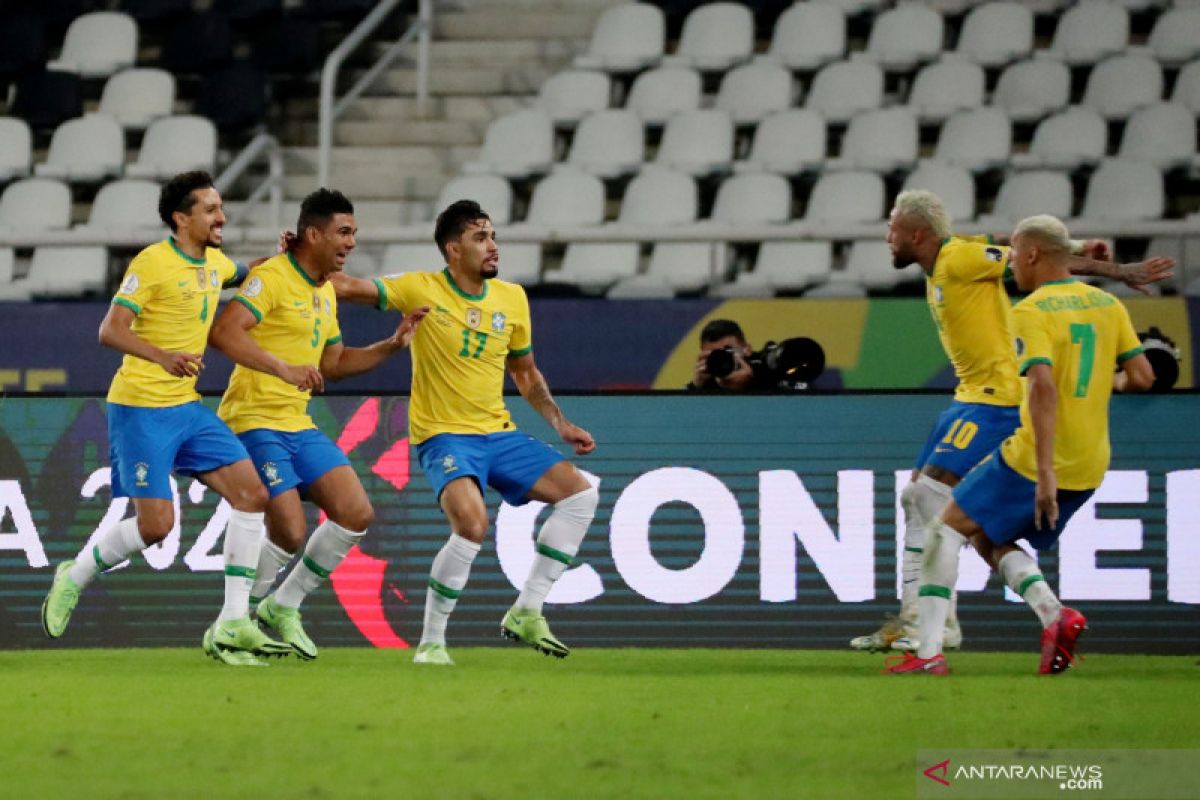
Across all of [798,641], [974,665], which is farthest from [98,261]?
[974,665]

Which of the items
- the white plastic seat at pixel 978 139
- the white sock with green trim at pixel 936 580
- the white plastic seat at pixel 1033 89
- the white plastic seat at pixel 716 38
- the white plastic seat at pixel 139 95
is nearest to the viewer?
the white sock with green trim at pixel 936 580

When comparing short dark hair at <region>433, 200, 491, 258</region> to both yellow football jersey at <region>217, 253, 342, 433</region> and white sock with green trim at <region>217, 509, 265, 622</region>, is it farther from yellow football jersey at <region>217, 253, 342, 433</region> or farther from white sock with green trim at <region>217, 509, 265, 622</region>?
white sock with green trim at <region>217, 509, 265, 622</region>

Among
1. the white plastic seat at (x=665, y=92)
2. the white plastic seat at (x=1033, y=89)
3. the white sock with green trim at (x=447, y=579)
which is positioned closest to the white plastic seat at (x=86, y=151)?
the white plastic seat at (x=665, y=92)

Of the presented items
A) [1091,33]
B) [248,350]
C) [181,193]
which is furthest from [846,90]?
[248,350]

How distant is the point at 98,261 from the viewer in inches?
539

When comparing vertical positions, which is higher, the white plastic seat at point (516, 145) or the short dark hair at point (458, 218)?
the white plastic seat at point (516, 145)

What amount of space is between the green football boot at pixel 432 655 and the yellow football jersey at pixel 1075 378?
2.68m

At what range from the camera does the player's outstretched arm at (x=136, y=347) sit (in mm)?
8312

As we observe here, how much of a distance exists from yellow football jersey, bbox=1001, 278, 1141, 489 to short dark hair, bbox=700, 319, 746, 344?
3176mm

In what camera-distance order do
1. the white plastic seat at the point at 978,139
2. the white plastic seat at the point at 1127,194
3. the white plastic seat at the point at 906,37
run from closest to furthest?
1. the white plastic seat at the point at 1127,194
2. the white plastic seat at the point at 978,139
3. the white plastic seat at the point at 906,37

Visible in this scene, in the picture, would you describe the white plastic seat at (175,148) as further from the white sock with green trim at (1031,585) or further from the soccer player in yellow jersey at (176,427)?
the white sock with green trim at (1031,585)

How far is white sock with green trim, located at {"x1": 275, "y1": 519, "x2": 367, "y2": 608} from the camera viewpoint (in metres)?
9.12

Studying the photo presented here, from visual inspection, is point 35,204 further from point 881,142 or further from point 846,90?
point 881,142

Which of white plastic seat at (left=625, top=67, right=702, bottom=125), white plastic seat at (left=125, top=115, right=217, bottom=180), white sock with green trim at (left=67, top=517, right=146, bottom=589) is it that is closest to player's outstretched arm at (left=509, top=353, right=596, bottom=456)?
white sock with green trim at (left=67, top=517, right=146, bottom=589)
